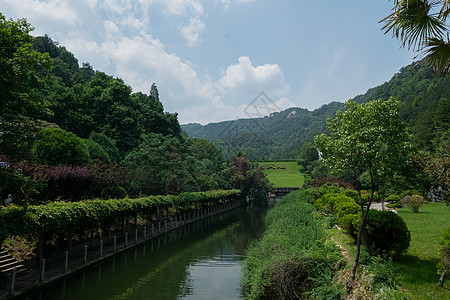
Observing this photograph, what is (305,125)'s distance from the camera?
17950cm

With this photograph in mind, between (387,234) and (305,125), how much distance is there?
582 ft

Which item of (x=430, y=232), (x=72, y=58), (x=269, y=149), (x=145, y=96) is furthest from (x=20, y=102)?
(x=269, y=149)

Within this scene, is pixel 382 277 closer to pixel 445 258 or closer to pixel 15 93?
pixel 445 258

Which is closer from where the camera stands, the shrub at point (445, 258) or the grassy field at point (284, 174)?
the shrub at point (445, 258)

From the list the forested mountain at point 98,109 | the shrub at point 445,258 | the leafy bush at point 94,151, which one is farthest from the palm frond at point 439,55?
the forested mountain at point 98,109

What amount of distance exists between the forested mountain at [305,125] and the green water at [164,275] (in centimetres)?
4344

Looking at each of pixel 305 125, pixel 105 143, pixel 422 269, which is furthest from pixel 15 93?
pixel 305 125

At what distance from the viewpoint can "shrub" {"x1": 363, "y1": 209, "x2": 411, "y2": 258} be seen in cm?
877

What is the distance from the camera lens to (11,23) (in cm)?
950

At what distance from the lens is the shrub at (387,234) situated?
28.8 feet

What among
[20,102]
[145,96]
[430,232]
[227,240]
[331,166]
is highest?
[145,96]

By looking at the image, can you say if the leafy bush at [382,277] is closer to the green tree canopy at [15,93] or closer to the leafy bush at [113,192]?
the green tree canopy at [15,93]

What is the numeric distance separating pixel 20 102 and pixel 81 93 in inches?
1540

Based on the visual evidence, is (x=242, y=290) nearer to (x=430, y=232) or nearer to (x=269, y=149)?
(x=430, y=232)
